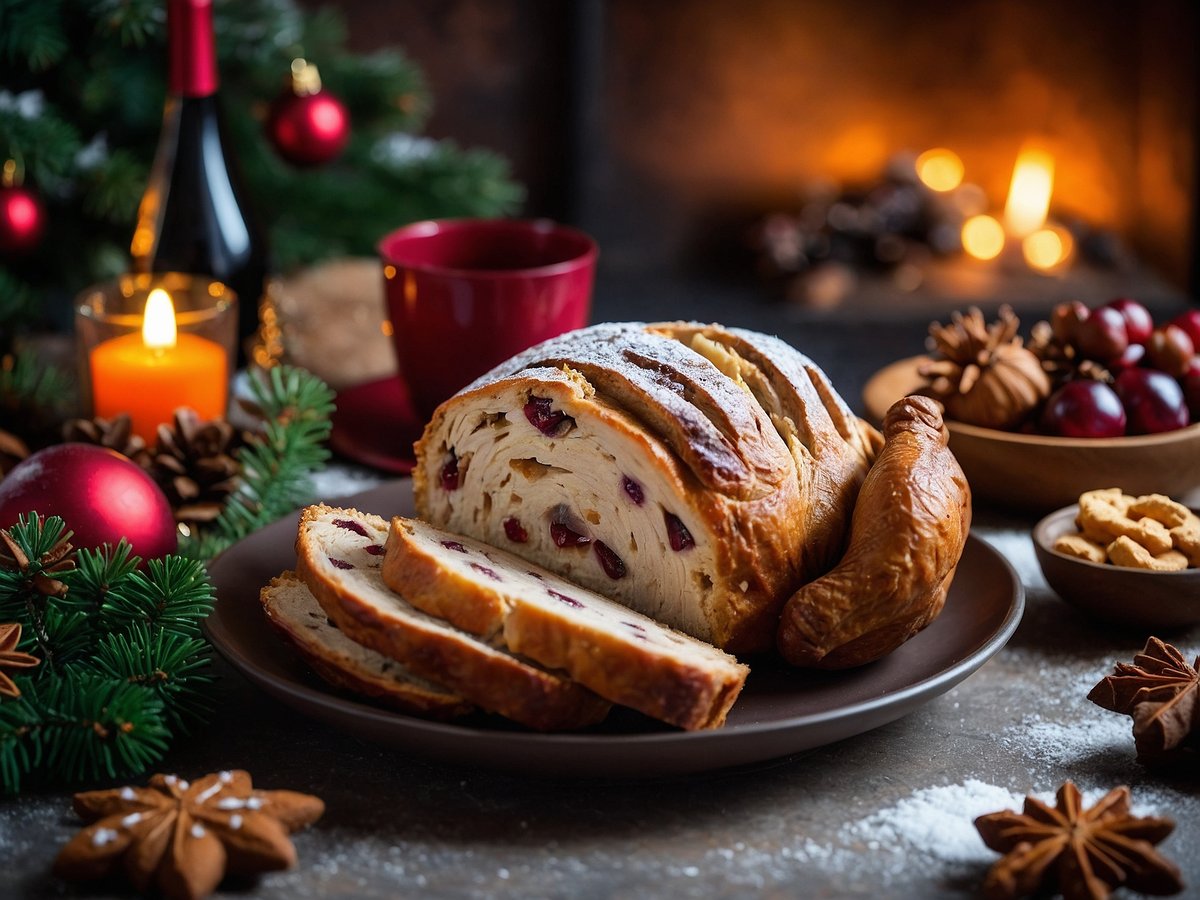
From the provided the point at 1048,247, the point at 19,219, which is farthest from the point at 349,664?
the point at 1048,247

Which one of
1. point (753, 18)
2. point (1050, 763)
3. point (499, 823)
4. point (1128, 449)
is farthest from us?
point (753, 18)

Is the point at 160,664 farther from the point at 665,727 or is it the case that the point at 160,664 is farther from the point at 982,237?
the point at 982,237

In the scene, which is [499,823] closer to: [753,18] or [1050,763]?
[1050,763]

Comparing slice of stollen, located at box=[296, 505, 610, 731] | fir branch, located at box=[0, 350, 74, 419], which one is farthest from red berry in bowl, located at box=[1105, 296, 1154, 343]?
fir branch, located at box=[0, 350, 74, 419]

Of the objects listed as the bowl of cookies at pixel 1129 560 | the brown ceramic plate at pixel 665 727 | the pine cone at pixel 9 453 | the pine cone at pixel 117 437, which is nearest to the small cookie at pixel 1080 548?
the bowl of cookies at pixel 1129 560

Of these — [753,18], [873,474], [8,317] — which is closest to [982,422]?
[873,474]

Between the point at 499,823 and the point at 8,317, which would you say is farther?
the point at 8,317
